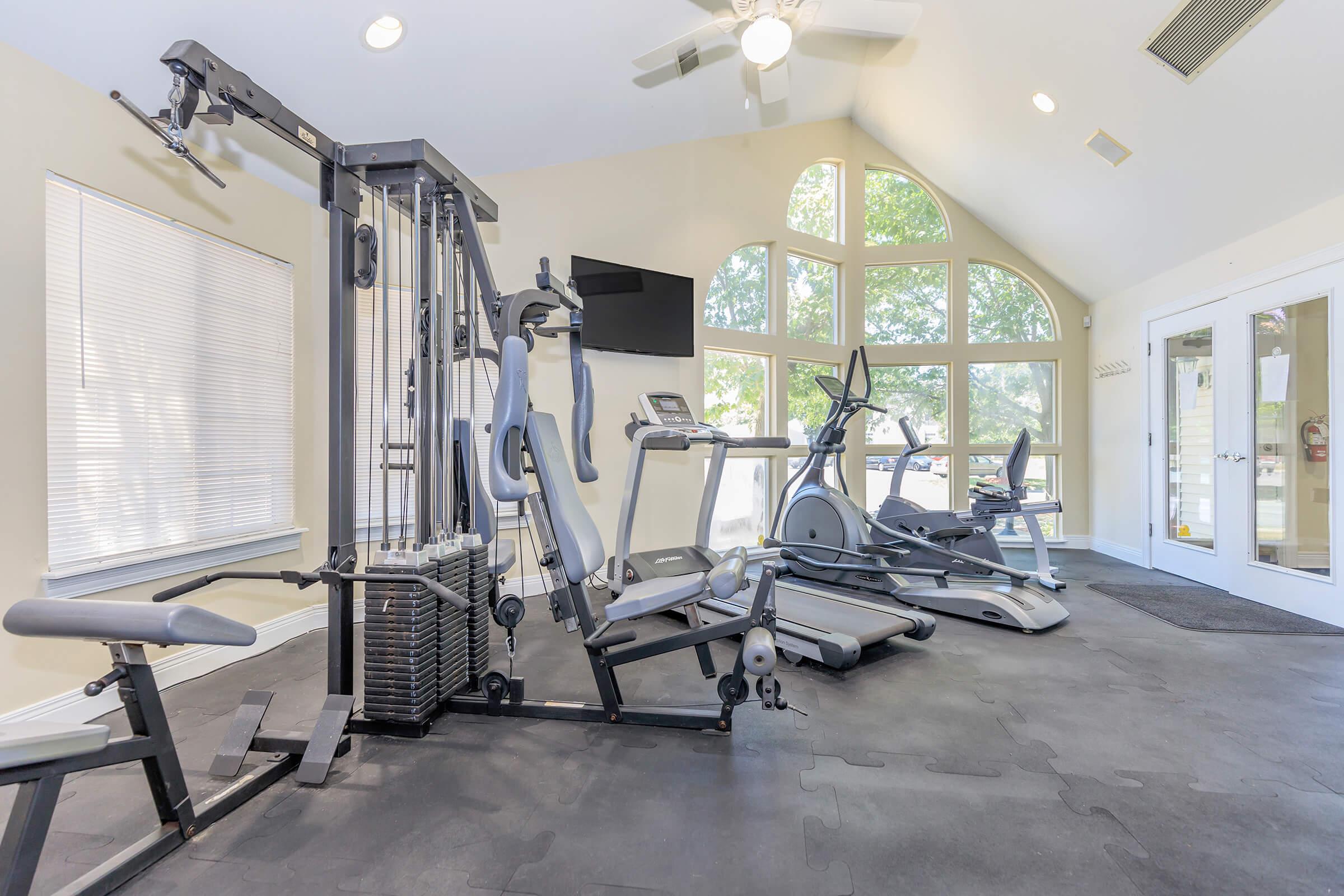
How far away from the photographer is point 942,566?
4027 mm

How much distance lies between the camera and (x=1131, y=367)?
5.04 metres

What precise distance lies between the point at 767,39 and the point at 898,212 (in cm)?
372

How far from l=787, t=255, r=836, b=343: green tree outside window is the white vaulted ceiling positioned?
1.35 metres

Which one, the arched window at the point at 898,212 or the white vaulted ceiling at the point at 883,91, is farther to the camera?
the arched window at the point at 898,212

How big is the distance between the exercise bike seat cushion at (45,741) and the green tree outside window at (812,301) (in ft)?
16.5

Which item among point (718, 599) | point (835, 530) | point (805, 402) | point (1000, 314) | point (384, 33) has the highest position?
point (384, 33)

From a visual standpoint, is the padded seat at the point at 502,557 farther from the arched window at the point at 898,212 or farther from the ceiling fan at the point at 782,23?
the arched window at the point at 898,212

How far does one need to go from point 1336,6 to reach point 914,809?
3.89m

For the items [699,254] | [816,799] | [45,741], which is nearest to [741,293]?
[699,254]

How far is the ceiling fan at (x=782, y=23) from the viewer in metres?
2.60

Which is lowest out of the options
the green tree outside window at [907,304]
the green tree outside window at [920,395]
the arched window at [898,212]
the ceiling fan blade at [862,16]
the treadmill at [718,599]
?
the treadmill at [718,599]

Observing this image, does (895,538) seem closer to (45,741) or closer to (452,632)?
(452,632)

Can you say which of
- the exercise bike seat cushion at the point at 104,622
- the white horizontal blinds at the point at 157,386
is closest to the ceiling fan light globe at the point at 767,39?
the white horizontal blinds at the point at 157,386

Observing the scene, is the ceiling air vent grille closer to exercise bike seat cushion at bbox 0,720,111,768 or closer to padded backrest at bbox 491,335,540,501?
padded backrest at bbox 491,335,540,501
